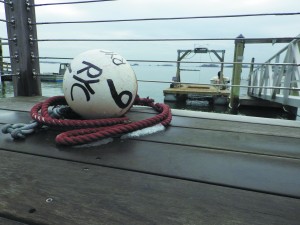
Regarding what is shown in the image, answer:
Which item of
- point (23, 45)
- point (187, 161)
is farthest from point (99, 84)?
point (23, 45)

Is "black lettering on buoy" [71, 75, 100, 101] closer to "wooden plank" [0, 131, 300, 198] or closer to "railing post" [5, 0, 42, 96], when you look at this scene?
"wooden plank" [0, 131, 300, 198]

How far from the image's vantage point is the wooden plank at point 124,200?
1.77 feet

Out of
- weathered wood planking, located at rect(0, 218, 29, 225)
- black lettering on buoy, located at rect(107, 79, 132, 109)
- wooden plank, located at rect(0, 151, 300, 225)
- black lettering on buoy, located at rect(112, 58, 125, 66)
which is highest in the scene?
black lettering on buoy, located at rect(112, 58, 125, 66)

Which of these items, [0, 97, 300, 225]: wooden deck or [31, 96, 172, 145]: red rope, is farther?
[31, 96, 172, 145]: red rope

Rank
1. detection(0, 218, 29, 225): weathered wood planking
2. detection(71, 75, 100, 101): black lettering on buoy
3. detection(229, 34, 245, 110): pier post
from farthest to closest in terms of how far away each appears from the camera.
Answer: detection(229, 34, 245, 110): pier post
detection(71, 75, 100, 101): black lettering on buoy
detection(0, 218, 29, 225): weathered wood planking

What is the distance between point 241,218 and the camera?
55 cm

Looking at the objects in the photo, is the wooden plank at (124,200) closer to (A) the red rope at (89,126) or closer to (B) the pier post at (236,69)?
(A) the red rope at (89,126)

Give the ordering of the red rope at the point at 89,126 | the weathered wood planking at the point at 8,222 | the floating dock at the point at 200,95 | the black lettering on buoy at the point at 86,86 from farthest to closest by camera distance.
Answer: the floating dock at the point at 200,95 → the black lettering on buoy at the point at 86,86 → the red rope at the point at 89,126 → the weathered wood planking at the point at 8,222

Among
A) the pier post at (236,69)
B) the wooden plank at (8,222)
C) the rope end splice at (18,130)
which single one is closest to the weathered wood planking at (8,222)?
the wooden plank at (8,222)

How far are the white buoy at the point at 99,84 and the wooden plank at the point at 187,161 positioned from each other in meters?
0.20

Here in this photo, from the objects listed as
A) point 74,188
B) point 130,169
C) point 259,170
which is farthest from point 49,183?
point 259,170

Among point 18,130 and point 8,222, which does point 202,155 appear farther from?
point 18,130

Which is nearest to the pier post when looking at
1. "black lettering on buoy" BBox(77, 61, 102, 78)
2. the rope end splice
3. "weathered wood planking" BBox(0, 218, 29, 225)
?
"black lettering on buoy" BBox(77, 61, 102, 78)

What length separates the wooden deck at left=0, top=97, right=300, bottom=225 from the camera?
55 cm
